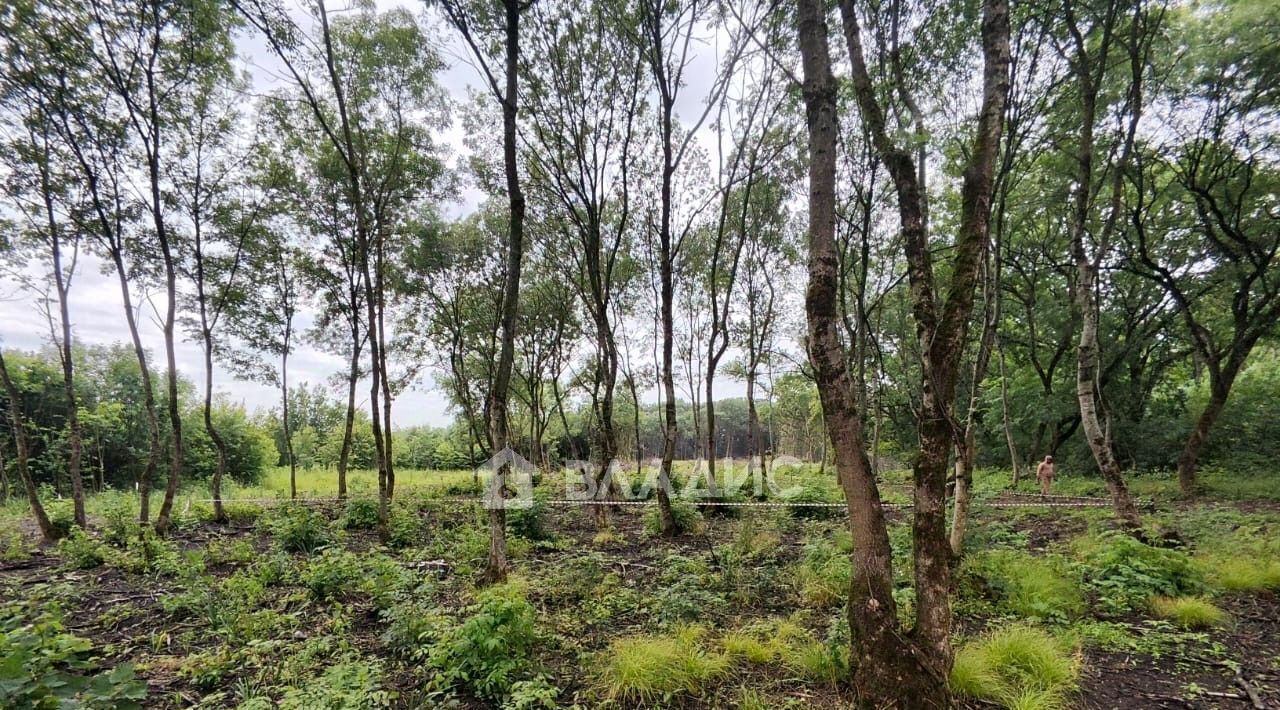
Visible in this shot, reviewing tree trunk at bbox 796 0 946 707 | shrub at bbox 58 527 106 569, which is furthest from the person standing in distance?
shrub at bbox 58 527 106 569

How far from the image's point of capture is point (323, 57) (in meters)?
8.23

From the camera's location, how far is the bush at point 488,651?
3.27m

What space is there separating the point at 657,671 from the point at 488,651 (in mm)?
1324

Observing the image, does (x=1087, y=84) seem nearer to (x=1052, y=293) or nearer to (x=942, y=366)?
(x=942, y=366)

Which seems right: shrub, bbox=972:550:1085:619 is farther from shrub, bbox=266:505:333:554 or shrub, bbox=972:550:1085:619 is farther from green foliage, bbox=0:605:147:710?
shrub, bbox=266:505:333:554

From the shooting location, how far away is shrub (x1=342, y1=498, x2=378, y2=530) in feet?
32.8

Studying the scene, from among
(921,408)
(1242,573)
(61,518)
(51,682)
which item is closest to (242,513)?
(61,518)

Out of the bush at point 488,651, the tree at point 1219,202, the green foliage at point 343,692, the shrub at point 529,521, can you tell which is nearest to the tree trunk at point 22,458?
the shrub at point 529,521

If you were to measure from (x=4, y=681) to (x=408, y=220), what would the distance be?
11655mm

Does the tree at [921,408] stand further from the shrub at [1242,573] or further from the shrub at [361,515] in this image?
the shrub at [361,515]

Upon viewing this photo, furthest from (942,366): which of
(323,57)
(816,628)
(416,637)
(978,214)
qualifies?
(323,57)

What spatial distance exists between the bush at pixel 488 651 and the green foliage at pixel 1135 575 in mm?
5907

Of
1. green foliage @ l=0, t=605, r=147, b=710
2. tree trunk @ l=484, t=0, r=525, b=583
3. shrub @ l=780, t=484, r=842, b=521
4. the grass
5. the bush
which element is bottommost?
shrub @ l=780, t=484, r=842, b=521

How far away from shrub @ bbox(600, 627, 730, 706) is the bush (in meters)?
0.72
